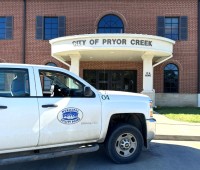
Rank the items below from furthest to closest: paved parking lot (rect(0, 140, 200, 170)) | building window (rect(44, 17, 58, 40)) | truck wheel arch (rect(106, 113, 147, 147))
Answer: building window (rect(44, 17, 58, 40)) → truck wheel arch (rect(106, 113, 147, 147)) → paved parking lot (rect(0, 140, 200, 170))

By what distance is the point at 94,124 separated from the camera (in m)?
5.68

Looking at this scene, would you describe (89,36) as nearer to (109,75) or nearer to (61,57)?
(61,57)

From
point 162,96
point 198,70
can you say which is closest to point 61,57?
point 162,96

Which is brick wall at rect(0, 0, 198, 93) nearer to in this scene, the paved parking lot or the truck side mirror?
the paved parking lot

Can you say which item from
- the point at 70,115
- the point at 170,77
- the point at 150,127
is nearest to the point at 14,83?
the point at 70,115

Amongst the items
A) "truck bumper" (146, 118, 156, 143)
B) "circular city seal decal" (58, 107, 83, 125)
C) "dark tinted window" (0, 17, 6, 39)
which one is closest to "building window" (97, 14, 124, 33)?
"dark tinted window" (0, 17, 6, 39)

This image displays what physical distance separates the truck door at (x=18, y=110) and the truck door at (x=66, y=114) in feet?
0.53

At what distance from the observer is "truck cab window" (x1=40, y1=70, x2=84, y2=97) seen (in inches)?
223

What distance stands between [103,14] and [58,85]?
1503 centimetres

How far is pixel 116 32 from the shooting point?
66.4ft

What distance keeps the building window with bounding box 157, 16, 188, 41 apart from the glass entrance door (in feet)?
11.5

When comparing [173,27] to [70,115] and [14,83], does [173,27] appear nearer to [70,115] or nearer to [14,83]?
[70,115]

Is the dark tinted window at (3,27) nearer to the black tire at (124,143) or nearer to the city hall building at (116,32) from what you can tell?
the city hall building at (116,32)

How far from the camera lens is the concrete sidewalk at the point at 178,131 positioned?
879cm
